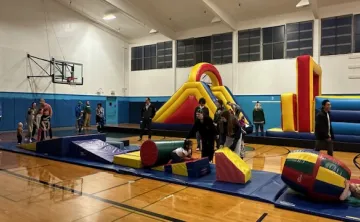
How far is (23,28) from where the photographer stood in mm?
12633

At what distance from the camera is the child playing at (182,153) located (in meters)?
5.16

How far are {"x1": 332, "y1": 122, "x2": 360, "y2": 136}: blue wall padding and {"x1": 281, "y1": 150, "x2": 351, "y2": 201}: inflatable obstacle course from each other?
190 inches

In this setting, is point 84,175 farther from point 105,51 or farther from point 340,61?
point 105,51

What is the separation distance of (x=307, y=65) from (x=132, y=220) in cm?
734

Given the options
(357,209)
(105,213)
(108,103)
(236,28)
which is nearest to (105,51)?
(108,103)

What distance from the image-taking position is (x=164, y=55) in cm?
1639

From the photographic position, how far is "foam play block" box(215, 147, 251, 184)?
4.39 meters

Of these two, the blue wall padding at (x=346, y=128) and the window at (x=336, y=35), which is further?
the window at (x=336, y=35)

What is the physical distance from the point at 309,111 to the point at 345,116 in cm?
96

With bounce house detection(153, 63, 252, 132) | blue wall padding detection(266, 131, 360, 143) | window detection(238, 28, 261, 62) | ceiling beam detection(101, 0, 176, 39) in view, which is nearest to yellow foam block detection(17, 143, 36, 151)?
bounce house detection(153, 63, 252, 132)

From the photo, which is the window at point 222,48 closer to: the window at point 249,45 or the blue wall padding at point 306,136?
the window at point 249,45

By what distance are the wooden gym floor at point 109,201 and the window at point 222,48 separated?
30.9 feet

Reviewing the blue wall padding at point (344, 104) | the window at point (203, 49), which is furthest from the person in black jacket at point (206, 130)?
the window at point (203, 49)

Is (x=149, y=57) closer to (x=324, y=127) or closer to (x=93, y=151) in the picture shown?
(x=93, y=151)
